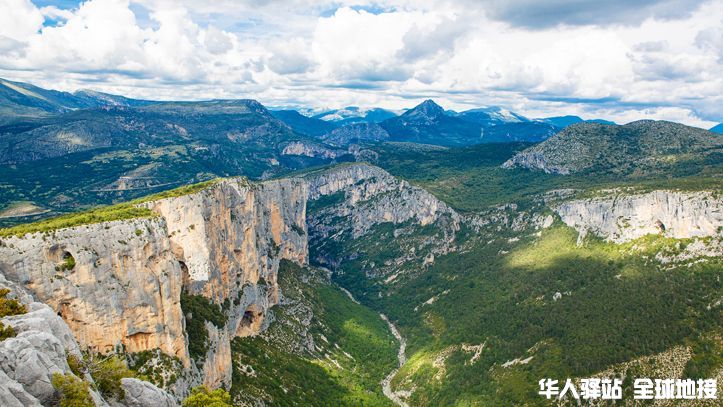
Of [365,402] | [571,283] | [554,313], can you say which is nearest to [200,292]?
[365,402]

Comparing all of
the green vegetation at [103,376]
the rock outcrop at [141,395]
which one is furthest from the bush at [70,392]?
the rock outcrop at [141,395]

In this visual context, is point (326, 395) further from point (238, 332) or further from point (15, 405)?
point (15, 405)

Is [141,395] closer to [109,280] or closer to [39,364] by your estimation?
[39,364]

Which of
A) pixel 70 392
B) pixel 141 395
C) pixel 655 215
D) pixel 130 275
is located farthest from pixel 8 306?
pixel 655 215

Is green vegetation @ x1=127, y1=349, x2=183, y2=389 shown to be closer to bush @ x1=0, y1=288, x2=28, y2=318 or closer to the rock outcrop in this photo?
the rock outcrop

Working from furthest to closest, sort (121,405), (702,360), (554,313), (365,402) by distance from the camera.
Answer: (554,313)
(365,402)
(702,360)
(121,405)

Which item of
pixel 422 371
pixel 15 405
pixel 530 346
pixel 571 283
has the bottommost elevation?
pixel 422 371

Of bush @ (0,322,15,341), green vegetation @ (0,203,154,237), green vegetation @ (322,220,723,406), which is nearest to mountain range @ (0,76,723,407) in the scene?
bush @ (0,322,15,341)
